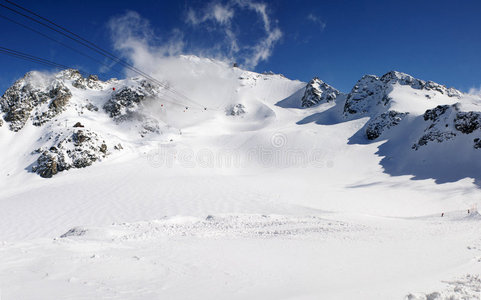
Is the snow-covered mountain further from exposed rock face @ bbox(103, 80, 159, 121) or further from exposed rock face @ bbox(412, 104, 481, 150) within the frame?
exposed rock face @ bbox(103, 80, 159, 121)

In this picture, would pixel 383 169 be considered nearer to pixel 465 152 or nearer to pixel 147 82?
pixel 465 152

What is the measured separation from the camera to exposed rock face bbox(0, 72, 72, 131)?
60.5m

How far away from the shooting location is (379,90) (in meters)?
60.8

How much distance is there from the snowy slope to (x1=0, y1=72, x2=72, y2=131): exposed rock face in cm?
36

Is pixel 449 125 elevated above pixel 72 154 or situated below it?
above

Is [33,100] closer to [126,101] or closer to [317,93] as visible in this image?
[126,101]

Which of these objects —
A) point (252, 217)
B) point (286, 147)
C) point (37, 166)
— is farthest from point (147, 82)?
point (252, 217)

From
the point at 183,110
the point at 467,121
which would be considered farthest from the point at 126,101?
the point at 467,121

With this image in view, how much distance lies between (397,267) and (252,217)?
7997 mm

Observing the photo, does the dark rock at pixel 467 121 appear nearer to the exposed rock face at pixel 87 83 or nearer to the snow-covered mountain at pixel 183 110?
the snow-covered mountain at pixel 183 110

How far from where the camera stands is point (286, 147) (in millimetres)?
43719

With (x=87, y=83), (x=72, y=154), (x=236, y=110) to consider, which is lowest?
(x=72, y=154)

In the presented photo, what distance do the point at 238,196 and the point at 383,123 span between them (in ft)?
113

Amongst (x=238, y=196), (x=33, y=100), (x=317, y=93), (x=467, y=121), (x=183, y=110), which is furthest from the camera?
(x=317, y=93)
